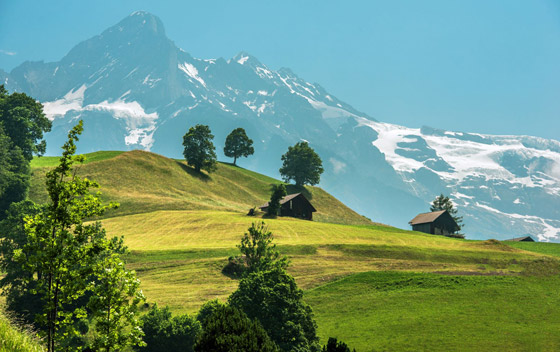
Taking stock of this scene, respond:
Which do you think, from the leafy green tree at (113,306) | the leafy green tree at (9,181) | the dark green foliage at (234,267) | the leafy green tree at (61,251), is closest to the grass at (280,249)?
the dark green foliage at (234,267)

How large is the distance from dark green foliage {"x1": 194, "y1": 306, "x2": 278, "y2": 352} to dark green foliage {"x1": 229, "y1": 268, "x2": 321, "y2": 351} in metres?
7.55

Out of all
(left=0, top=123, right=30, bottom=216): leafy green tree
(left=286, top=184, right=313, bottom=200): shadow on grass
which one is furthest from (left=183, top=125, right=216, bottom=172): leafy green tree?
(left=0, top=123, right=30, bottom=216): leafy green tree

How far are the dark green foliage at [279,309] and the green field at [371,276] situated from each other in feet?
18.3

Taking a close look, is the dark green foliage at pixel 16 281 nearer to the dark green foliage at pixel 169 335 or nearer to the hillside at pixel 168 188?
the dark green foliage at pixel 169 335

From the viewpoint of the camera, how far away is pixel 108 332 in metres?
16.2

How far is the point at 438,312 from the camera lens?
137ft

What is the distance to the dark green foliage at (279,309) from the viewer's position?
3106cm

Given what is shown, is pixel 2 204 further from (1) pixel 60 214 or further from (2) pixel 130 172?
(1) pixel 60 214

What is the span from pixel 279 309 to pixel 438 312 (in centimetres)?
1757

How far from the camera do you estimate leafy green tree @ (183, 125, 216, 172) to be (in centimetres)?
15588

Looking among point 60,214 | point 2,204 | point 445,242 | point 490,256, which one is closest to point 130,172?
point 2,204

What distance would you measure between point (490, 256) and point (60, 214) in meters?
68.7

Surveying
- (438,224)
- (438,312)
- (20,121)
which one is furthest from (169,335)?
(438,224)

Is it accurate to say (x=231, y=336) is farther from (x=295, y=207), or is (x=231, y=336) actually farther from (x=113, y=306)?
(x=295, y=207)
